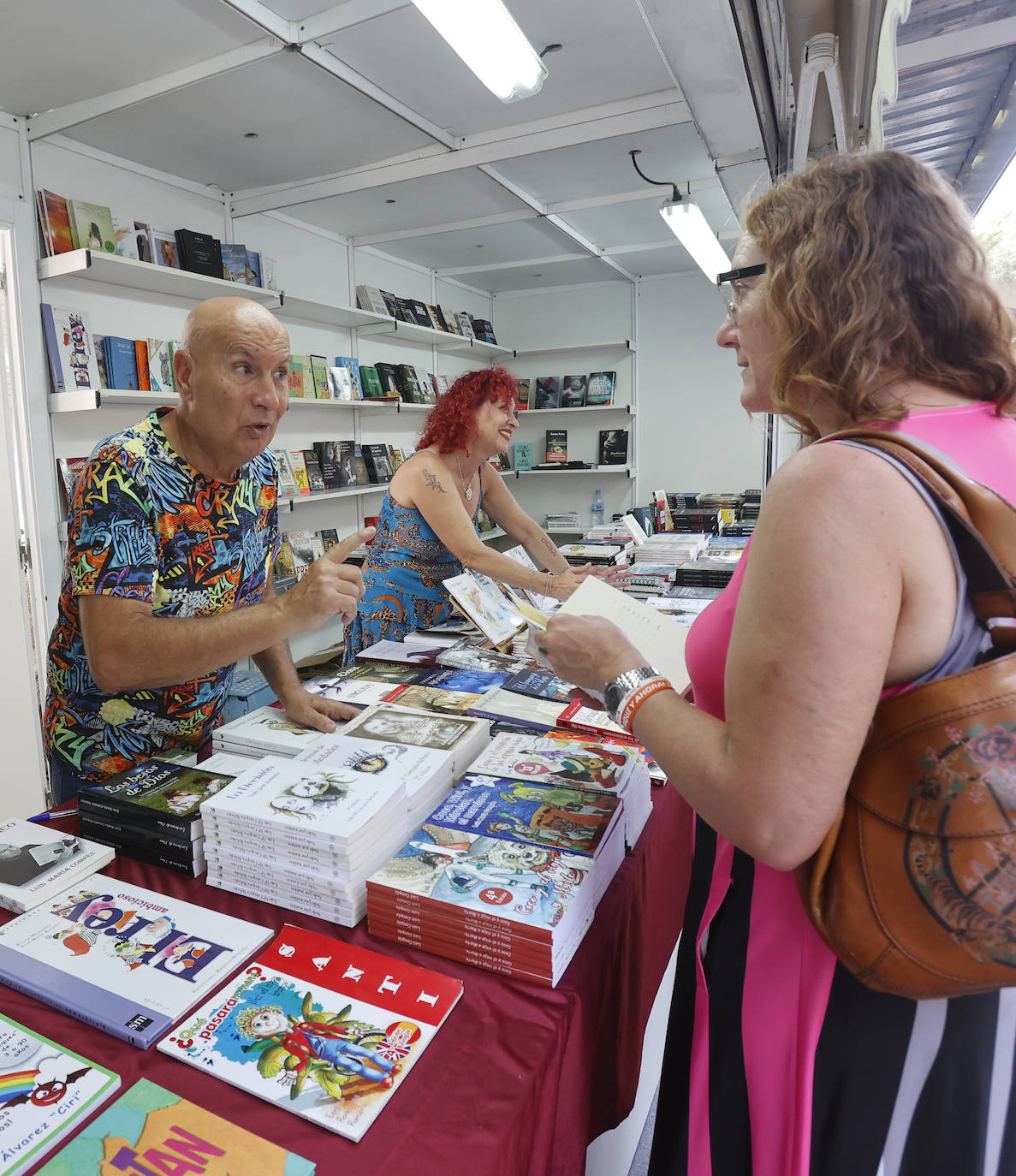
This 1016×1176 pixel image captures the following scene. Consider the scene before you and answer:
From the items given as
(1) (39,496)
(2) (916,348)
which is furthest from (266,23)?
(2) (916,348)

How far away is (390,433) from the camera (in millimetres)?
5848

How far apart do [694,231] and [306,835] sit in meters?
3.84

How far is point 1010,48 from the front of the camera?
271cm

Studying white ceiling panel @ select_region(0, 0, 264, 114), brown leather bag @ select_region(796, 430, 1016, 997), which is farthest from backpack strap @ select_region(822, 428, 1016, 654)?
white ceiling panel @ select_region(0, 0, 264, 114)

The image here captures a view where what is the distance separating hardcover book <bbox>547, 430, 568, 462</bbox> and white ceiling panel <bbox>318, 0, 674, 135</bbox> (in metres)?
3.85

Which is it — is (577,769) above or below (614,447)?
below

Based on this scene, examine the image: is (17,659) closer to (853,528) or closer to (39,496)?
(39,496)

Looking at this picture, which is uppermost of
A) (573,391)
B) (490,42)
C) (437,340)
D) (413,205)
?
(413,205)

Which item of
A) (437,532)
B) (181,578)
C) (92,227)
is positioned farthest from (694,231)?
(181,578)

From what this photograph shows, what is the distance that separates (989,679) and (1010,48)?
10.9ft

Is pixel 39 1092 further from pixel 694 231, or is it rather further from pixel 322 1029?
pixel 694 231

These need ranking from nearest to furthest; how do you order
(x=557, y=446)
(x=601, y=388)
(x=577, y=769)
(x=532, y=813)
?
1. (x=532, y=813)
2. (x=577, y=769)
3. (x=601, y=388)
4. (x=557, y=446)

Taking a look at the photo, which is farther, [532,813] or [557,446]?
[557,446]

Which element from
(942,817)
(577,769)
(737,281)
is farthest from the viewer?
(577,769)
